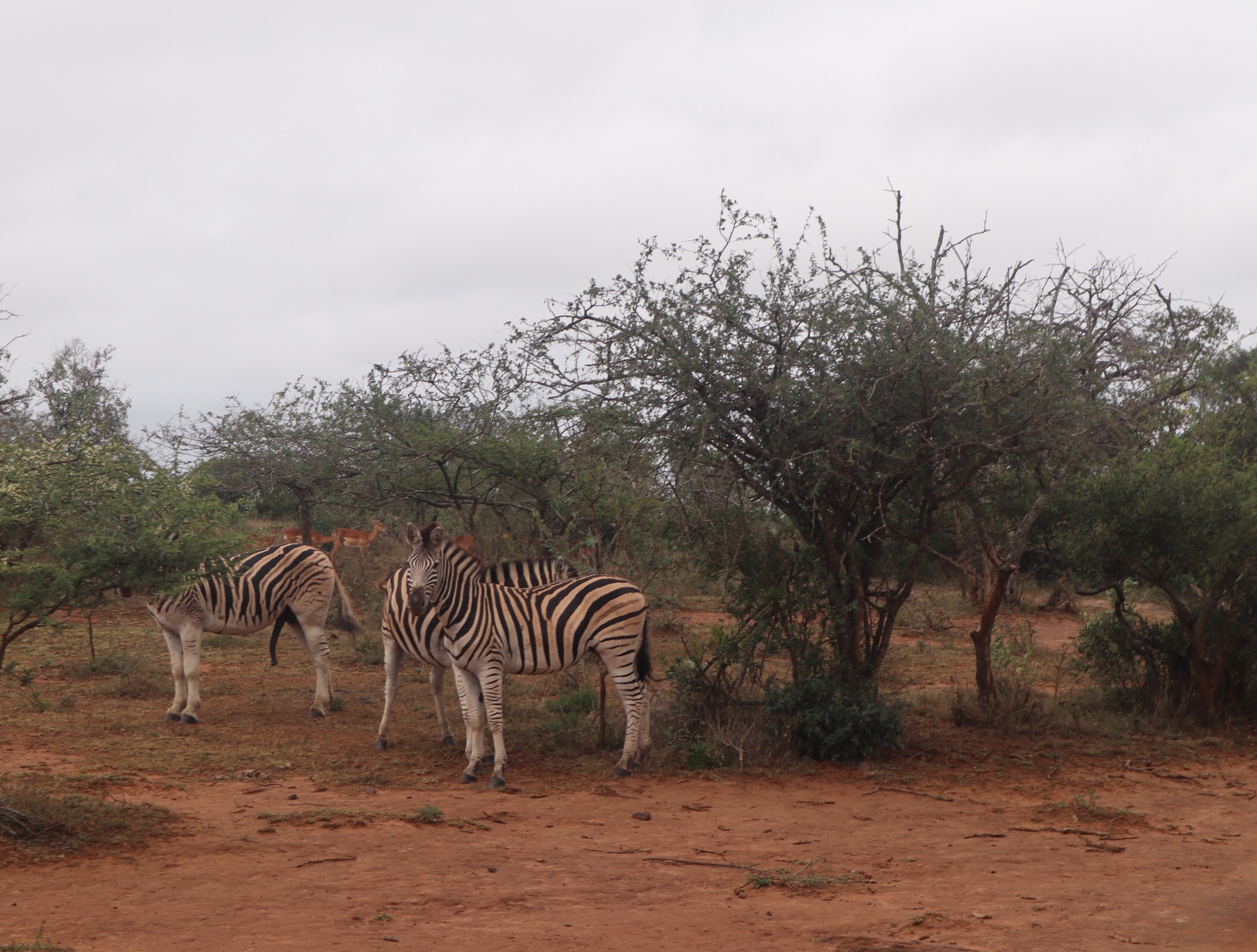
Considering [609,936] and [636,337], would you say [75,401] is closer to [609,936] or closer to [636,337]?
[636,337]

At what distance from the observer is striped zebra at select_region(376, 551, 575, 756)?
10344 mm

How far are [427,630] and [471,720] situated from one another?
1.09 metres

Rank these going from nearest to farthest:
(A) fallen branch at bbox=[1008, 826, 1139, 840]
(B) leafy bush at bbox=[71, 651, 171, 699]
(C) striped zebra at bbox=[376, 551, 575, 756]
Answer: (A) fallen branch at bbox=[1008, 826, 1139, 840] < (C) striped zebra at bbox=[376, 551, 575, 756] < (B) leafy bush at bbox=[71, 651, 171, 699]

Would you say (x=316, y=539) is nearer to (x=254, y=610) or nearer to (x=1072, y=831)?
(x=254, y=610)

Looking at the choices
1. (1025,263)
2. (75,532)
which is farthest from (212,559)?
(1025,263)

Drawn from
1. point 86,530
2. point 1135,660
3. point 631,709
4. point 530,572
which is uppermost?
point 86,530

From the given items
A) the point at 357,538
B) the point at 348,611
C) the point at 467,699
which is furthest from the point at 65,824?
the point at 357,538

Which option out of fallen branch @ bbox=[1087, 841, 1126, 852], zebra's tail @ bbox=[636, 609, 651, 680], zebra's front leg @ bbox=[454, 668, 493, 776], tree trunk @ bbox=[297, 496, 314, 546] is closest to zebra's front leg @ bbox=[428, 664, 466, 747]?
zebra's front leg @ bbox=[454, 668, 493, 776]

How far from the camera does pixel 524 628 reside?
33.1 ft

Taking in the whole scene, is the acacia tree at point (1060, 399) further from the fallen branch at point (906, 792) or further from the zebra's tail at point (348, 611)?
the zebra's tail at point (348, 611)

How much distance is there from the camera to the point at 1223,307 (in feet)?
37.6

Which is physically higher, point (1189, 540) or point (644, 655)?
point (1189, 540)

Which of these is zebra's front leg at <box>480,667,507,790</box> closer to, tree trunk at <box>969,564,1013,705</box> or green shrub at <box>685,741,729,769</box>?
green shrub at <box>685,741,729,769</box>

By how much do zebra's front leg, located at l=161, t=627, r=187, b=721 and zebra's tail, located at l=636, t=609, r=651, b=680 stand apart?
519 cm
